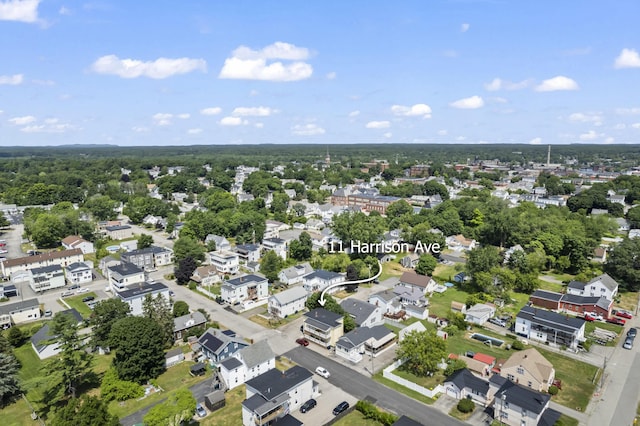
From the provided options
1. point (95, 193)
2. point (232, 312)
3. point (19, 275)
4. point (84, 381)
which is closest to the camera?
point (84, 381)

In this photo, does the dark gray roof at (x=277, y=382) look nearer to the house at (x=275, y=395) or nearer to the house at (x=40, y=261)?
the house at (x=275, y=395)

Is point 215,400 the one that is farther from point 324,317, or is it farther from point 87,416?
point 324,317

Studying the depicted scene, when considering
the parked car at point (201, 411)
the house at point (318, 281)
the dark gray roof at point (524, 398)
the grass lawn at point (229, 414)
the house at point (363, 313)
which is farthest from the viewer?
the house at point (318, 281)

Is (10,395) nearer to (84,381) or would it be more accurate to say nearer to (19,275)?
(84,381)

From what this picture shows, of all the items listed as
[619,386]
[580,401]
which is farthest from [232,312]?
[619,386]

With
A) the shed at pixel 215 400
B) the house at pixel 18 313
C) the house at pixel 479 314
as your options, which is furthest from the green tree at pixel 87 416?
the house at pixel 479 314
